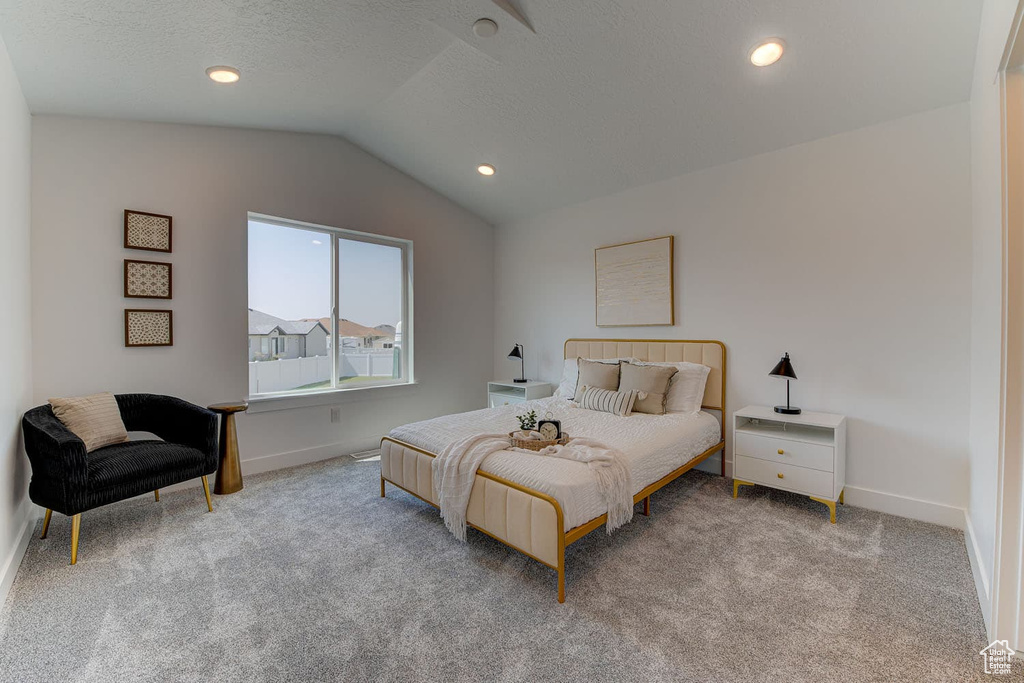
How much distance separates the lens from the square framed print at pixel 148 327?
10.2 feet

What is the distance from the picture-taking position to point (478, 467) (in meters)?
2.40

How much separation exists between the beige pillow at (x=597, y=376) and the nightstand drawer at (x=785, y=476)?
1.08 metres

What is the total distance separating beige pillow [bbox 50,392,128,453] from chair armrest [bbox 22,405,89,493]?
0.26 metres

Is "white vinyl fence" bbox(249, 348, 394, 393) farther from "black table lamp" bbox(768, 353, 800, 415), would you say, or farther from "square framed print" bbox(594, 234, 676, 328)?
"black table lamp" bbox(768, 353, 800, 415)

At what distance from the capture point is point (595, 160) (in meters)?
3.74

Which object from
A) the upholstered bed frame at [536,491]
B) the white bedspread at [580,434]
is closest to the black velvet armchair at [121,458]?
the upholstered bed frame at [536,491]

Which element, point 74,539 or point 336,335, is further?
point 336,335

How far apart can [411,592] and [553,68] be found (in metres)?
3.04

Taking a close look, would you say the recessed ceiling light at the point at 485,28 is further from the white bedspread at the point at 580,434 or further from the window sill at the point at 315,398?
the window sill at the point at 315,398

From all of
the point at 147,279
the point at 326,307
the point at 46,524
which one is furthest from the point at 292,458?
the point at 147,279

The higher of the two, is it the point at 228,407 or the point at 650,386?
the point at 650,386

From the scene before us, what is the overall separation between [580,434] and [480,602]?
1213mm

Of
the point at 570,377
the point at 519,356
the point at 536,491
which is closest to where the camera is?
the point at 536,491

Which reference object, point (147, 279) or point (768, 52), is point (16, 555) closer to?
point (147, 279)
